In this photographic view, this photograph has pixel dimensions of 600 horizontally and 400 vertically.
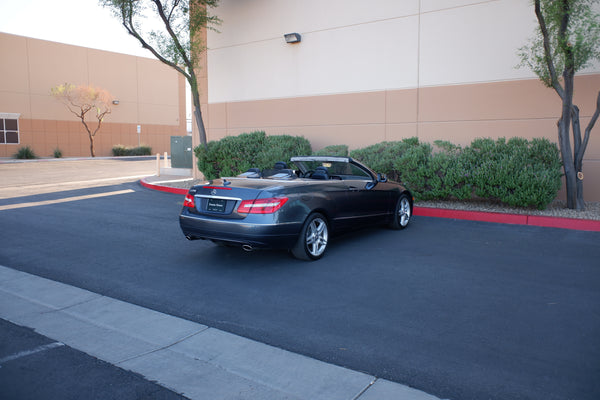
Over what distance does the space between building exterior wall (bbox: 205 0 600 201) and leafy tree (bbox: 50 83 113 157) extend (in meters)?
24.5

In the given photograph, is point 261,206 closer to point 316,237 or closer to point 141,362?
point 316,237

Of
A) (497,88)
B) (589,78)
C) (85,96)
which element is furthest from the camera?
(85,96)

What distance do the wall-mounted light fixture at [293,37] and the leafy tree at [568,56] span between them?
7.16 m

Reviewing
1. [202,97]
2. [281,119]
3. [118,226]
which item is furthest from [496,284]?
[202,97]

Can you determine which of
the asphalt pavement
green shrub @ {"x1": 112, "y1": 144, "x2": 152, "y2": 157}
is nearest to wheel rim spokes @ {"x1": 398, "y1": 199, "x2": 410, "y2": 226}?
the asphalt pavement

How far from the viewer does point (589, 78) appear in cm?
1077

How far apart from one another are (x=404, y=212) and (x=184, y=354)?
6031 mm

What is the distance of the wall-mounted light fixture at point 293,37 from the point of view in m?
15.0

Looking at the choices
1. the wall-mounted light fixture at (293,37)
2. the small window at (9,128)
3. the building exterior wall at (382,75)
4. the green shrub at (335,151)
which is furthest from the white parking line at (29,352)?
the small window at (9,128)

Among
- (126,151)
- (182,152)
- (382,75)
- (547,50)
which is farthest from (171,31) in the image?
(126,151)

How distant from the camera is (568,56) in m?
9.25

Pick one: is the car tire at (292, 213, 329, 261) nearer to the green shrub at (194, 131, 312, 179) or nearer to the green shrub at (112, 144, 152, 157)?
the green shrub at (194, 131, 312, 179)

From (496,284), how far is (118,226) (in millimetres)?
6804

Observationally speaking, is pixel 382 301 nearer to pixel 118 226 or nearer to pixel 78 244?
pixel 78 244
